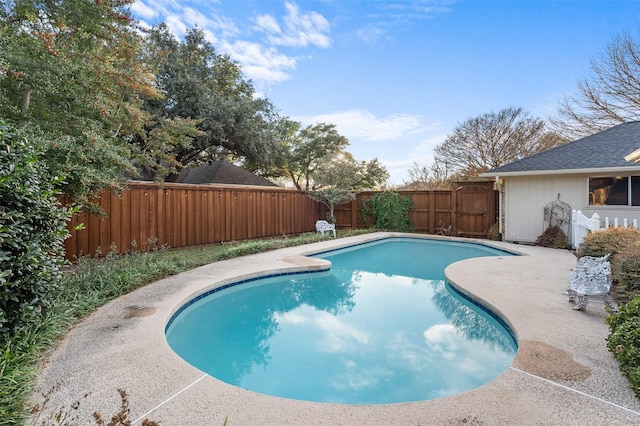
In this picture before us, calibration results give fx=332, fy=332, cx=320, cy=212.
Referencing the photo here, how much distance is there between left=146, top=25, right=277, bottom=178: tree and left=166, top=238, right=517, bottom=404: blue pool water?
26.2 feet

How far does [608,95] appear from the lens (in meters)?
14.8

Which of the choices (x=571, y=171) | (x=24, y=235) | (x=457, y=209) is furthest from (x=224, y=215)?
(x=571, y=171)

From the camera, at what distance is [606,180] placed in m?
9.09

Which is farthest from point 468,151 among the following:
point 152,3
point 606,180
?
point 152,3

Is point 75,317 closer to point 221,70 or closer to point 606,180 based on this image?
point 606,180

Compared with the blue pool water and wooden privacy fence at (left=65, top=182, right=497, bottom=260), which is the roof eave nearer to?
wooden privacy fence at (left=65, top=182, right=497, bottom=260)

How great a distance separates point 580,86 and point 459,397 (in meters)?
18.6

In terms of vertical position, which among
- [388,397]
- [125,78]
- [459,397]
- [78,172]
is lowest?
[388,397]

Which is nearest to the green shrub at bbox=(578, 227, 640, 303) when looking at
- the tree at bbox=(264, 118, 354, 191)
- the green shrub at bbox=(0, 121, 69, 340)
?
the green shrub at bbox=(0, 121, 69, 340)

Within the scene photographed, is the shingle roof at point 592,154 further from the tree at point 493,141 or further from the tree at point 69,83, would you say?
the tree at point 69,83

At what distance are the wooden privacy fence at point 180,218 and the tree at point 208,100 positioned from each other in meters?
2.83

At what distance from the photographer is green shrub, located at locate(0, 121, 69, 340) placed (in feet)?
8.55

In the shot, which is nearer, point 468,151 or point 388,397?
point 388,397

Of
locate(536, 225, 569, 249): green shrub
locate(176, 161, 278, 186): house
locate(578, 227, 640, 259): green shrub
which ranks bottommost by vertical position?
locate(536, 225, 569, 249): green shrub
